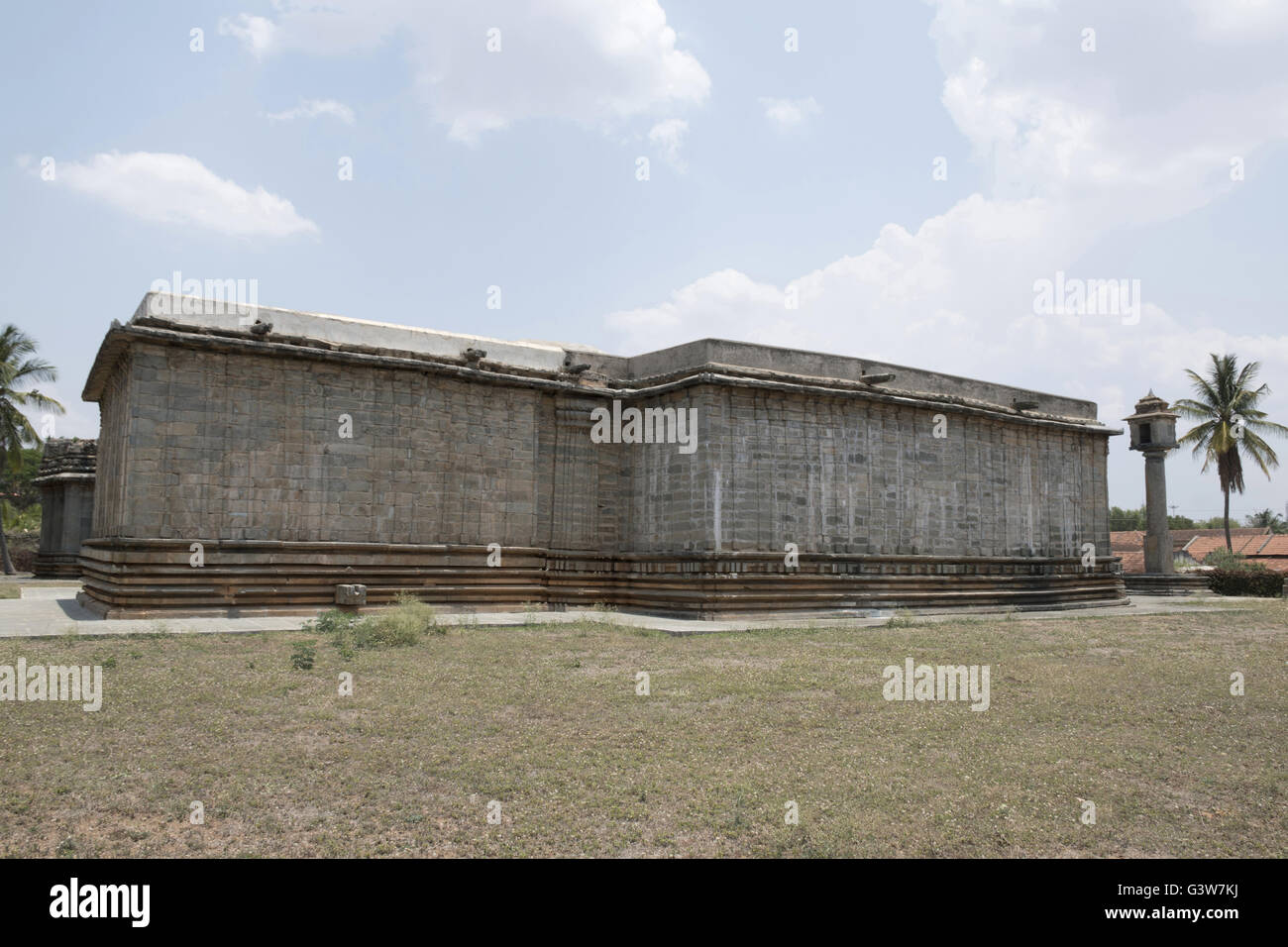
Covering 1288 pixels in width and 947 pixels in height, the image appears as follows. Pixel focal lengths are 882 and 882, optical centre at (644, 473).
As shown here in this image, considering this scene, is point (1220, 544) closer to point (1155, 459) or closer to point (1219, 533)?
point (1219, 533)

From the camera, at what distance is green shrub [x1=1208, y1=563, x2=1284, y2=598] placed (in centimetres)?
3422

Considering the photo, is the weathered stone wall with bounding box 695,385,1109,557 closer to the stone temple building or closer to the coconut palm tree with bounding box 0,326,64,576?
the stone temple building

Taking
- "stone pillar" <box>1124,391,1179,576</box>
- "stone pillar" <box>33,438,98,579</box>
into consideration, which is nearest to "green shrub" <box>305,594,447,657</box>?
"stone pillar" <box>33,438,98,579</box>

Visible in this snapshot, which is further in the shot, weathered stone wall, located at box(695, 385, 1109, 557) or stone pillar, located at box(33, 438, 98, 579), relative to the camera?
stone pillar, located at box(33, 438, 98, 579)

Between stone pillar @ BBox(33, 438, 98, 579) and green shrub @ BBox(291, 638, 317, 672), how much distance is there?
2600 cm

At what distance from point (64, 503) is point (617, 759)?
34523mm

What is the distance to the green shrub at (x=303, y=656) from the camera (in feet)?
36.9

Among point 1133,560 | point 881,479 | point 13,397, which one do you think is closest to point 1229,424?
point 1133,560

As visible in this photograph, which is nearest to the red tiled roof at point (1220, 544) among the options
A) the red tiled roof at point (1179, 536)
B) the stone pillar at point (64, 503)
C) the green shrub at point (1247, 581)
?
the red tiled roof at point (1179, 536)

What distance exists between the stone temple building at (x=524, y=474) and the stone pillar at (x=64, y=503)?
13.5m

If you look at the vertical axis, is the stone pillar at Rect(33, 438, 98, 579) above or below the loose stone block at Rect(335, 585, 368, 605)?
above

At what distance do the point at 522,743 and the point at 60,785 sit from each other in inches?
147
